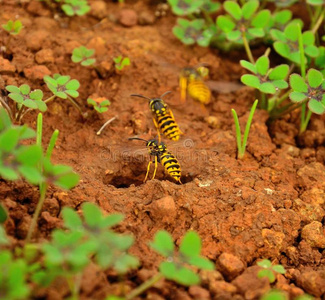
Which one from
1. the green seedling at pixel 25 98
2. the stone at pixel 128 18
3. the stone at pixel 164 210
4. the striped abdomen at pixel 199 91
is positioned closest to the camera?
the stone at pixel 164 210

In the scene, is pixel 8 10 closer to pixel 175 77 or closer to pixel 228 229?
pixel 175 77

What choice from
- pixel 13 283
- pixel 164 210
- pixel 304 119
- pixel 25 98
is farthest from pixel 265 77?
pixel 13 283

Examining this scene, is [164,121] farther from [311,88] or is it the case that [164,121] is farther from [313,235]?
[313,235]

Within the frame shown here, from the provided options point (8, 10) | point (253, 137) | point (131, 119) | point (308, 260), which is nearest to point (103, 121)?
point (131, 119)

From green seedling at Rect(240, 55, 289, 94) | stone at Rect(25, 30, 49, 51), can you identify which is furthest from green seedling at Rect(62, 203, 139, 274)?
stone at Rect(25, 30, 49, 51)

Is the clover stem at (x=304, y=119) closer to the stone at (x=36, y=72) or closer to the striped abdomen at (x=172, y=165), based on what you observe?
the striped abdomen at (x=172, y=165)

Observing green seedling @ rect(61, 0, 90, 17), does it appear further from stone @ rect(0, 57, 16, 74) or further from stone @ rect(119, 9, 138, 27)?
stone @ rect(0, 57, 16, 74)

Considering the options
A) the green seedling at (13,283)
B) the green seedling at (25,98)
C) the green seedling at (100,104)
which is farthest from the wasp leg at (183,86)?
the green seedling at (13,283)

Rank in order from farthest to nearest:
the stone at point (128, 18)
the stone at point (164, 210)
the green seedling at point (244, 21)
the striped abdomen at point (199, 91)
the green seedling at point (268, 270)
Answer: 1. the stone at point (128, 18)
2. the green seedling at point (244, 21)
3. the striped abdomen at point (199, 91)
4. the stone at point (164, 210)
5. the green seedling at point (268, 270)

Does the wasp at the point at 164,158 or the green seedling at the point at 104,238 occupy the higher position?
the green seedling at the point at 104,238
